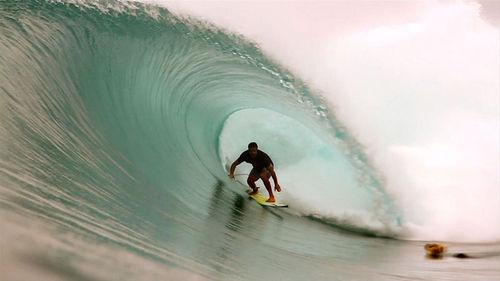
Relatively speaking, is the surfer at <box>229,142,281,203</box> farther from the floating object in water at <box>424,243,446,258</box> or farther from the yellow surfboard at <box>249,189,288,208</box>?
the floating object in water at <box>424,243,446,258</box>

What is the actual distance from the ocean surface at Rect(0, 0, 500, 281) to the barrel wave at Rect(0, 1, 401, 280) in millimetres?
21

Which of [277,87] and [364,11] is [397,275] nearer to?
[277,87]

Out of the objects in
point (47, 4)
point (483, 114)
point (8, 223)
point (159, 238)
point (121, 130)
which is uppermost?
point (483, 114)

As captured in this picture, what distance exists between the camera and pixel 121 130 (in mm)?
6070

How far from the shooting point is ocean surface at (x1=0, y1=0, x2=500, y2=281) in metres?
3.93

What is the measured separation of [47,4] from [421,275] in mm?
5617

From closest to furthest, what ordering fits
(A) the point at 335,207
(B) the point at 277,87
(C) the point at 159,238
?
(C) the point at 159,238
(A) the point at 335,207
(B) the point at 277,87

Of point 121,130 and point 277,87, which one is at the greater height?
point 277,87

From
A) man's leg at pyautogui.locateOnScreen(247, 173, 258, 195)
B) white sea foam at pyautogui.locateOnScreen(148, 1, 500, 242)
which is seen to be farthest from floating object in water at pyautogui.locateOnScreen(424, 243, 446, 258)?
man's leg at pyautogui.locateOnScreen(247, 173, 258, 195)

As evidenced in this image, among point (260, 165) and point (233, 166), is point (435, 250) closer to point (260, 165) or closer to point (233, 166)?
point (260, 165)

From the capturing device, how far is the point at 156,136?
653 cm

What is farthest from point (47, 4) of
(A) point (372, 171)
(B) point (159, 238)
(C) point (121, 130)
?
(A) point (372, 171)

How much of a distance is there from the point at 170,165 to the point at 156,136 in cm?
49

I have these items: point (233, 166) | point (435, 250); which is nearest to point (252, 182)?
point (233, 166)
